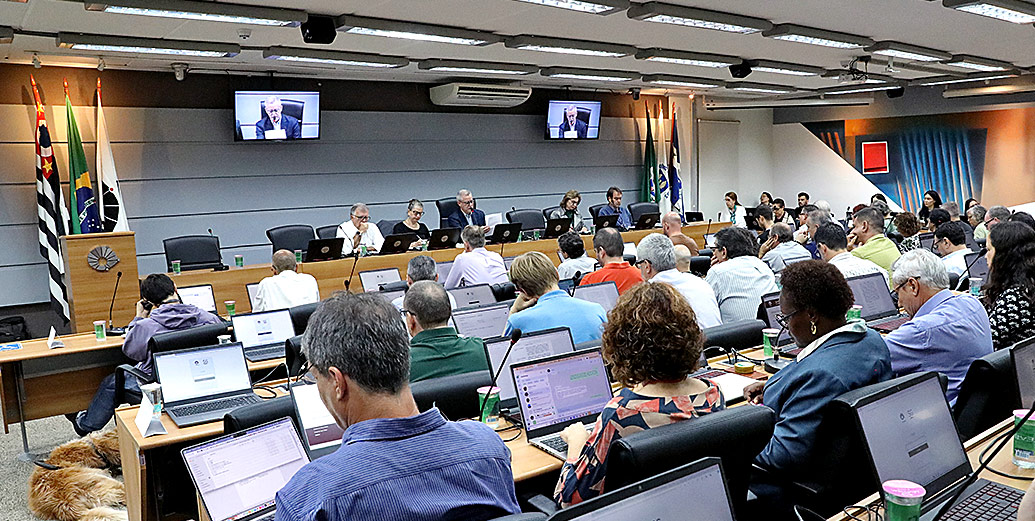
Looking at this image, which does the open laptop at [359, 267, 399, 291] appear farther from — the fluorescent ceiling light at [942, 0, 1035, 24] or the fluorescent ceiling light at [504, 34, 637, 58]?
the fluorescent ceiling light at [942, 0, 1035, 24]

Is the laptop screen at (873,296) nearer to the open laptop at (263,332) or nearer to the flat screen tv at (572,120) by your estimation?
the open laptop at (263,332)

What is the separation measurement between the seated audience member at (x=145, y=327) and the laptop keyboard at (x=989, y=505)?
389cm

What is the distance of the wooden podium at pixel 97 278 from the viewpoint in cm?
691

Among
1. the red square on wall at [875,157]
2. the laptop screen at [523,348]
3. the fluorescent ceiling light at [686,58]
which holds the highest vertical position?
the fluorescent ceiling light at [686,58]

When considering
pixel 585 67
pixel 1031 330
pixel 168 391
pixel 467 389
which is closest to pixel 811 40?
pixel 585 67

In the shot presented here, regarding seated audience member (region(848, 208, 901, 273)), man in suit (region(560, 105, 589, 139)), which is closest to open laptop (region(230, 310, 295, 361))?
seated audience member (region(848, 208, 901, 273))

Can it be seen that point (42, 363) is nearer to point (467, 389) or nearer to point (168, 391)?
point (168, 391)

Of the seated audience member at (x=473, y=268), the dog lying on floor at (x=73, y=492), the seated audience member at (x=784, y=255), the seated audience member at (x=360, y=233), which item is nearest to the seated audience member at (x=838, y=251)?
the seated audience member at (x=784, y=255)

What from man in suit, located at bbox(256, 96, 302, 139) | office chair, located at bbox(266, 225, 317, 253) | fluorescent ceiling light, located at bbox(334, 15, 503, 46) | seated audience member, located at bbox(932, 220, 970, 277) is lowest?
seated audience member, located at bbox(932, 220, 970, 277)

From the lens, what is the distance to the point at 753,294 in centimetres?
477

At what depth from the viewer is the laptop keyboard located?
1828mm

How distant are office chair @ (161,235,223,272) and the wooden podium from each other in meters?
0.58

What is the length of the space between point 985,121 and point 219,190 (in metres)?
12.3

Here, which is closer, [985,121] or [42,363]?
[42,363]
